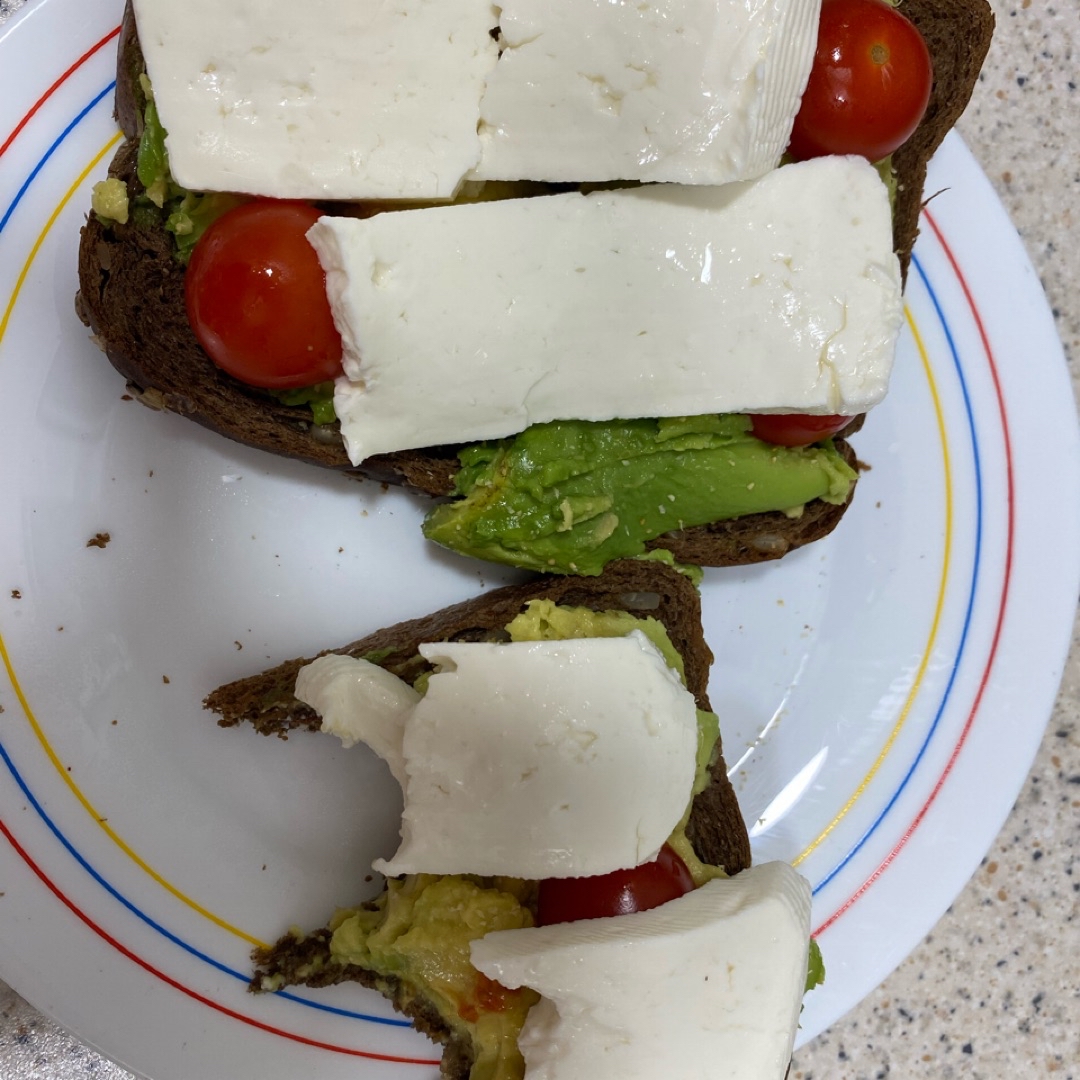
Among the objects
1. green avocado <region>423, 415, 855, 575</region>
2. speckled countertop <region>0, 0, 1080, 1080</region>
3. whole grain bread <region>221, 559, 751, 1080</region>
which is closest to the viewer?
A: green avocado <region>423, 415, 855, 575</region>

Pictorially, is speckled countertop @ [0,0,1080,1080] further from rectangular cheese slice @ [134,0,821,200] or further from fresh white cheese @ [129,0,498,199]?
fresh white cheese @ [129,0,498,199]

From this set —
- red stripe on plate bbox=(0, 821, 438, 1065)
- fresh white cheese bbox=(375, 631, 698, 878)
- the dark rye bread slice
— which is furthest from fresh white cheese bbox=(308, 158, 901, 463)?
red stripe on plate bbox=(0, 821, 438, 1065)

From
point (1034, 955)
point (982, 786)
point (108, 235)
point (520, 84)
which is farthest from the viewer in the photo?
point (1034, 955)

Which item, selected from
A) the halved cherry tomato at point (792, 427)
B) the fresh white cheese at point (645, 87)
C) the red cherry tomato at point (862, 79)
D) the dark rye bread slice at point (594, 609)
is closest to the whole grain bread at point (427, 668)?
the dark rye bread slice at point (594, 609)

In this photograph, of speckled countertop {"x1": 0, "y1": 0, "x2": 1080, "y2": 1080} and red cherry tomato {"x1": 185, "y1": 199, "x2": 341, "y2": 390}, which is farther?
speckled countertop {"x1": 0, "y1": 0, "x2": 1080, "y2": 1080}

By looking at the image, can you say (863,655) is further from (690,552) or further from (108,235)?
(108,235)

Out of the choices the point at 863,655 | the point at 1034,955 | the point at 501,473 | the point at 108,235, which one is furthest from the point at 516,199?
the point at 1034,955
